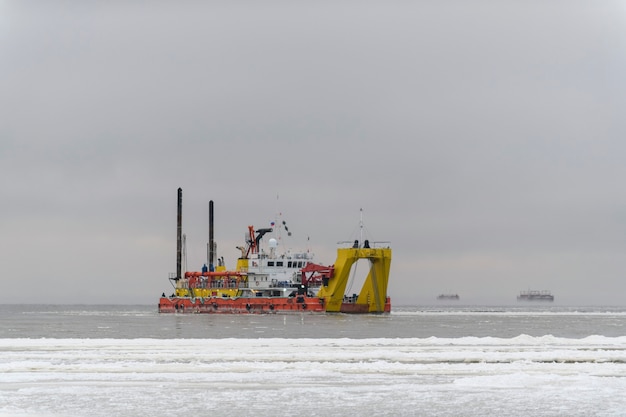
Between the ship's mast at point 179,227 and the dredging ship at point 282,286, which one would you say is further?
the ship's mast at point 179,227

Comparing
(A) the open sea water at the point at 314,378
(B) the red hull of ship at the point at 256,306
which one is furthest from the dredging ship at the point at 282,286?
(A) the open sea water at the point at 314,378

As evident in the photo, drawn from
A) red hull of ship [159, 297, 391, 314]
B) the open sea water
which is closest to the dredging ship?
red hull of ship [159, 297, 391, 314]

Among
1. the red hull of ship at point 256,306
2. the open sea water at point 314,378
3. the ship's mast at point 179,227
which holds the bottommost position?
the open sea water at point 314,378

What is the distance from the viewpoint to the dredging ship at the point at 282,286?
8531 centimetres

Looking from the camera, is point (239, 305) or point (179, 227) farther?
point (179, 227)

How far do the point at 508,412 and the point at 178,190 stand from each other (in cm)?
9570

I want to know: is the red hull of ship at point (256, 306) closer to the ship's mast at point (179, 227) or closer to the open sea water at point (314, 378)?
the ship's mast at point (179, 227)

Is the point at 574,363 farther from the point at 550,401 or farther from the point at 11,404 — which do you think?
the point at 11,404

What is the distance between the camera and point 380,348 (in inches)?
1593

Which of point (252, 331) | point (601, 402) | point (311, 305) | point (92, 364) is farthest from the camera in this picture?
point (311, 305)

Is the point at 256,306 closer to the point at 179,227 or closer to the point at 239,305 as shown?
the point at 239,305

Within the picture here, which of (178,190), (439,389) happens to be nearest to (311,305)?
(178,190)

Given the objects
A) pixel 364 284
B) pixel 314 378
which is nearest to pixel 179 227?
pixel 364 284

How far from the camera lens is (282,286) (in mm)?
91812
